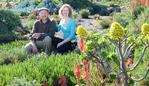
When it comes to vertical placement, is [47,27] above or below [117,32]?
below

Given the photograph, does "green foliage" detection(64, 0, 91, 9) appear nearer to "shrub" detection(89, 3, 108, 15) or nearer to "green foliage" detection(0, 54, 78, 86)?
"shrub" detection(89, 3, 108, 15)

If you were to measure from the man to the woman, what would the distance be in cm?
19

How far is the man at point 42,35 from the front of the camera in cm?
1038

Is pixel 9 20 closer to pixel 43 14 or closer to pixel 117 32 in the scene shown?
pixel 43 14

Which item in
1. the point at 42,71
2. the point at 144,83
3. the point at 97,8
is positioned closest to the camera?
the point at 144,83

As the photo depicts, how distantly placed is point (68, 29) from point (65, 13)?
1.22 feet

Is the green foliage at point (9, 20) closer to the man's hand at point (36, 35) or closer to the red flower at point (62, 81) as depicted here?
the man's hand at point (36, 35)

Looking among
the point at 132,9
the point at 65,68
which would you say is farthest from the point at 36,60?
the point at 132,9

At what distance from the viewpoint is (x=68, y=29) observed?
10.6 meters

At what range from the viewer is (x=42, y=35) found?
10.4m

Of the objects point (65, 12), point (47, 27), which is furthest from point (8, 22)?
point (65, 12)

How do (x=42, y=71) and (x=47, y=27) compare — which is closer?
(x=42, y=71)

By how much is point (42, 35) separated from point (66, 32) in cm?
51

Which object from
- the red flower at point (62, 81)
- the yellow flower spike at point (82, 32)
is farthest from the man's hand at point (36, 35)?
the yellow flower spike at point (82, 32)
